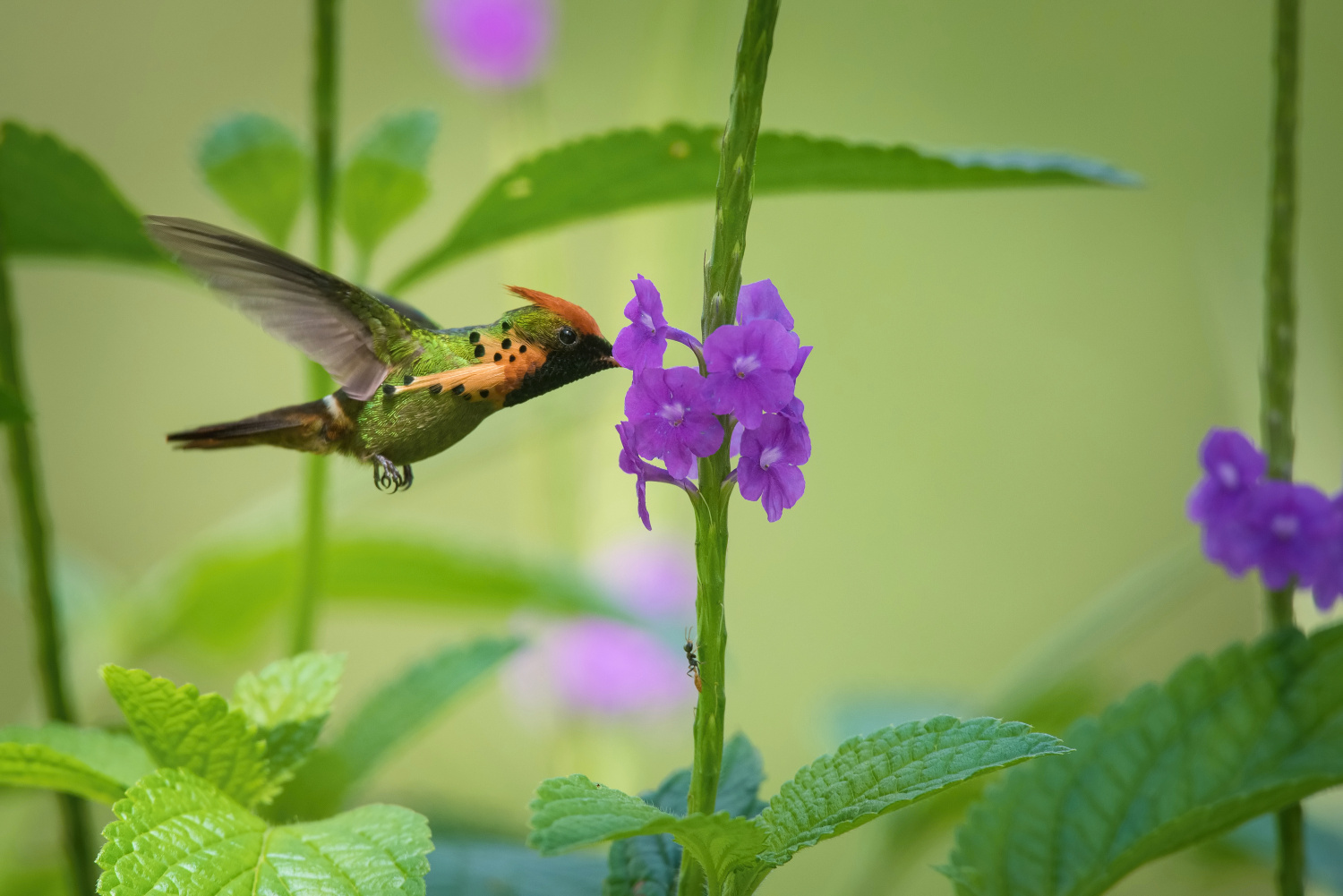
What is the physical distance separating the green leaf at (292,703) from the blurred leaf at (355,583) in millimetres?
384

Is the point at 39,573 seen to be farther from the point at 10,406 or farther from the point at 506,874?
the point at 506,874

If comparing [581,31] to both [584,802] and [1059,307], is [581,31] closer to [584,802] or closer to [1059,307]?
[1059,307]

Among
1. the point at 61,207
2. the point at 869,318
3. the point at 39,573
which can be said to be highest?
the point at 869,318

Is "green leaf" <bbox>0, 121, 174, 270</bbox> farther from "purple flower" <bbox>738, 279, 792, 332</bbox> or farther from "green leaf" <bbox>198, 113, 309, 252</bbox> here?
"purple flower" <bbox>738, 279, 792, 332</bbox>

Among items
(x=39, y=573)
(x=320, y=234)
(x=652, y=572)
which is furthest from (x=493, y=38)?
(x=39, y=573)

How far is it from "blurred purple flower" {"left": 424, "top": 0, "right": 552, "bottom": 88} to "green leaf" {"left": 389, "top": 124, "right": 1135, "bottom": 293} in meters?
0.83

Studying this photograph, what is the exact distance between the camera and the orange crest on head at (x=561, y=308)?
44 cm

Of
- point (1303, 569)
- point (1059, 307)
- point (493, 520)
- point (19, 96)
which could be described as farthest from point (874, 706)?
point (19, 96)

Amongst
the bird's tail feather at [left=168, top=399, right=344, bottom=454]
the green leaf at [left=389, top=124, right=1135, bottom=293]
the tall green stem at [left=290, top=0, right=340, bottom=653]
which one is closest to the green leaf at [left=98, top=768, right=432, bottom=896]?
the bird's tail feather at [left=168, top=399, right=344, bottom=454]

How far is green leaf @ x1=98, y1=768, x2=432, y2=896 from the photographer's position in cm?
40

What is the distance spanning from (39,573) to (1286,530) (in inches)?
26.9

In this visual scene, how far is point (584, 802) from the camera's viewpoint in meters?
0.37

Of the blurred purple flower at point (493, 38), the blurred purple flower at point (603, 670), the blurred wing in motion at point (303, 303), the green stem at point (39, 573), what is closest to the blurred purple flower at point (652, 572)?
the blurred purple flower at point (603, 670)

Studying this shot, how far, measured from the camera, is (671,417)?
392 mm
